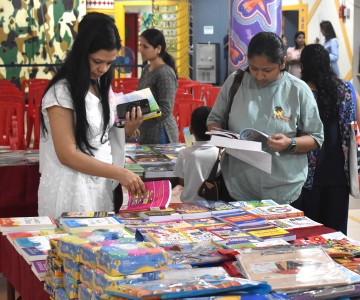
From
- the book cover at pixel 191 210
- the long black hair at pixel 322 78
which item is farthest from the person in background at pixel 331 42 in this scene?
the book cover at pixel 191 210

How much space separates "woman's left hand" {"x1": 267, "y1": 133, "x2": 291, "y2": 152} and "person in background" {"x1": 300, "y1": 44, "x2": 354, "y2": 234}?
0.84m

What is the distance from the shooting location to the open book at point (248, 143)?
3477 mm

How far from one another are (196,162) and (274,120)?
1006 mm

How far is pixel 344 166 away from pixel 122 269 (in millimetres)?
2729

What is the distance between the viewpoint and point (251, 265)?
2.41 metres

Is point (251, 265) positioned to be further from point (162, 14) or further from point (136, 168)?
point (162, 14)

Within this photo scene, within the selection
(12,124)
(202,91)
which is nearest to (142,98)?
(12,124)

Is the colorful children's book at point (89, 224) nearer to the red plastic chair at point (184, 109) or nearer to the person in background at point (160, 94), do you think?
the person in background at point (160, 94)

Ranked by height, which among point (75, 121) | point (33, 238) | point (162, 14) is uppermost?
point (162, 14)

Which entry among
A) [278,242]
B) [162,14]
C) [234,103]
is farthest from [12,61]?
[278,242]

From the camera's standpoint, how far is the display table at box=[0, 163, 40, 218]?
4727 mm

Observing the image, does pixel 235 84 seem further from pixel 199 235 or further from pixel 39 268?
pixel 39 268

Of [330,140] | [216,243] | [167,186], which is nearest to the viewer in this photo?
[216,243]

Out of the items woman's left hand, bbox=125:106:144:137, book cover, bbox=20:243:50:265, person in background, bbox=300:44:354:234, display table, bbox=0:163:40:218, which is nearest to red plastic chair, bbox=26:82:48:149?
display table, bbox=0:163:40:218
